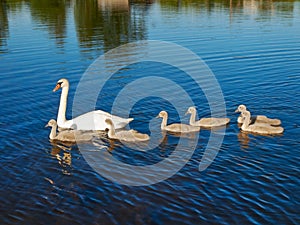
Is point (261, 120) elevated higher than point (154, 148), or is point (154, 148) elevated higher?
point (261, 120)

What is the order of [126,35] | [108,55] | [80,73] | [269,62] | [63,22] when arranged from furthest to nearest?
1. [63,22]
2. [126,35]
3. [108,55]
4. [269,62]
5. [80,73]

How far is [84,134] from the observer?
524 inches

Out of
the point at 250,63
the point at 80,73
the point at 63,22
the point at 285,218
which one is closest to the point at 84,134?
the point at 285,218

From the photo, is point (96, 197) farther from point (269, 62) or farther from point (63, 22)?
point (63, 22)

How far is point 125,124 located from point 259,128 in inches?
159

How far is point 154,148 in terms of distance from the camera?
12.5 meters

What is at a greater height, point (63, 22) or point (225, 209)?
point (63, 22)

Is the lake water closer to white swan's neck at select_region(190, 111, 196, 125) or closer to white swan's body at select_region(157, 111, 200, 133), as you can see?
white swan's body at select_region(157, 111, 200, 133)

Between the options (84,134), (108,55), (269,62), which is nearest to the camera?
(84,134)

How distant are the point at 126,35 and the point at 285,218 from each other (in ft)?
91.3

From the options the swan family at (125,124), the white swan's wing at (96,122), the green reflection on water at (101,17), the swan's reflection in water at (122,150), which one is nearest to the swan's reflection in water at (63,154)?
the swan's reflection in water at (122,150)

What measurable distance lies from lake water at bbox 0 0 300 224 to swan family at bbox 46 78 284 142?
29 cm

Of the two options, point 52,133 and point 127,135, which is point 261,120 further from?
point 52,133

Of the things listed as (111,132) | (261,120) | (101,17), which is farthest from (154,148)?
(101,17)
